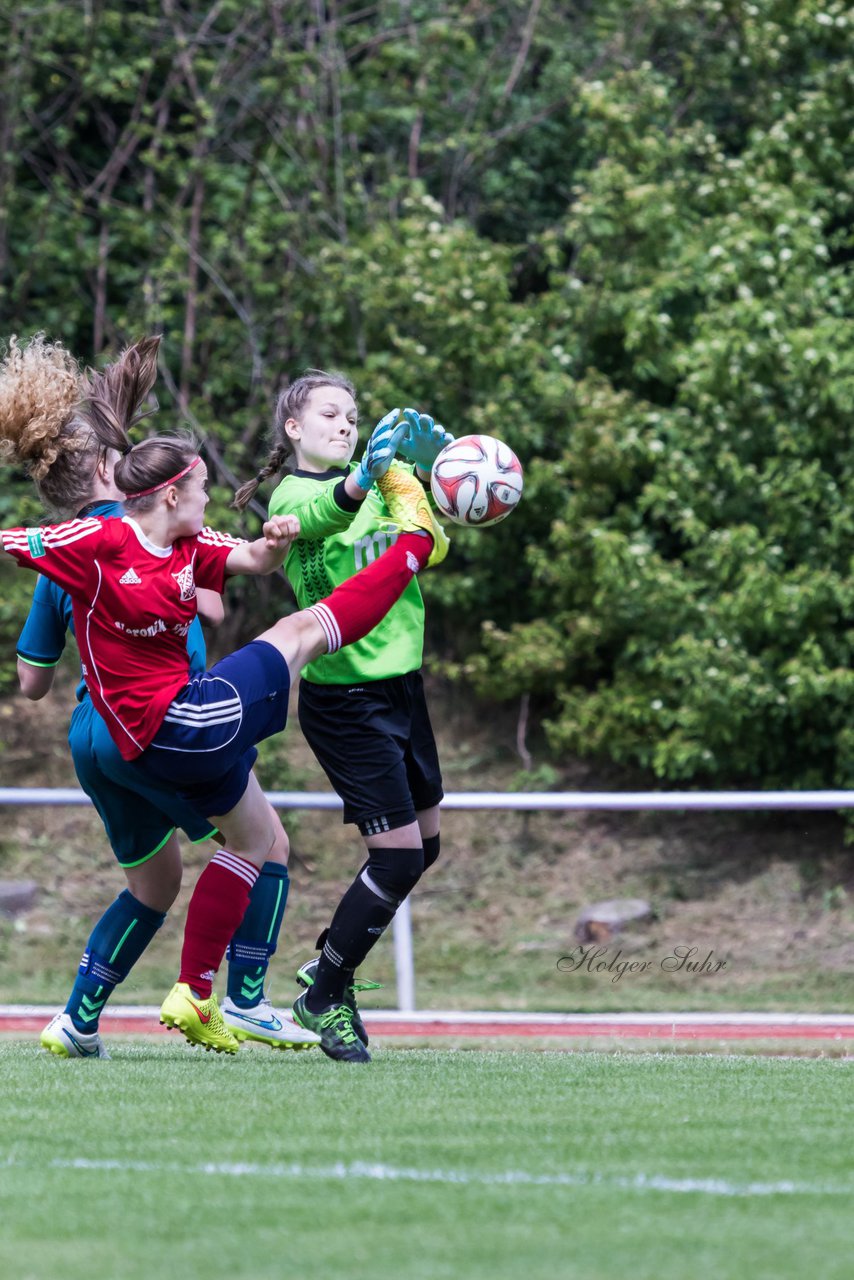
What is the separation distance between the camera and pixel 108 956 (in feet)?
16.4

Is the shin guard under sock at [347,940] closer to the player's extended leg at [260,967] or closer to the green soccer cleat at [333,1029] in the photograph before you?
the green soccer cleat at [333,1029]

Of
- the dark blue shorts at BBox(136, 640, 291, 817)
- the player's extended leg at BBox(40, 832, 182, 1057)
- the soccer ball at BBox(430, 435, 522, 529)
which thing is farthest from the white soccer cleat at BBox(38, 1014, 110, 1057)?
the soccer ball at BBox(430, 435, 522, 529)

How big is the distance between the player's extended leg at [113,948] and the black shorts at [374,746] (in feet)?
1.88

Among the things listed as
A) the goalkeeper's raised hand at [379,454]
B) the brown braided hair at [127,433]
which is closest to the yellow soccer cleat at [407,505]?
the goalkeeper's raised hand at [379,454]

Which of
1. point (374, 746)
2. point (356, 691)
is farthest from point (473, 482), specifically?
point (374, 746)

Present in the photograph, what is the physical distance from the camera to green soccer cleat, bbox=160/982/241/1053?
4.61 m

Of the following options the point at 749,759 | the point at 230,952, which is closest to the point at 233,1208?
the point at 230,952

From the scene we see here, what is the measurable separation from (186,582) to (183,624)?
4.6 inches

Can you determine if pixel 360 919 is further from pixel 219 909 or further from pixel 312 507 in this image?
pixel 312 507

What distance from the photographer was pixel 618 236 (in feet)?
38.9

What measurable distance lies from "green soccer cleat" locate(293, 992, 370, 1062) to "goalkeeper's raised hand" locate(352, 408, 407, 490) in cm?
152

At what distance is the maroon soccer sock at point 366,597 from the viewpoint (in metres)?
4.77

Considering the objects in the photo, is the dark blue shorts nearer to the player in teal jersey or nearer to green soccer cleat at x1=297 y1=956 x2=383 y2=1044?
the player in teal jersey

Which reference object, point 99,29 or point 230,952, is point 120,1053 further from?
point 99,29
